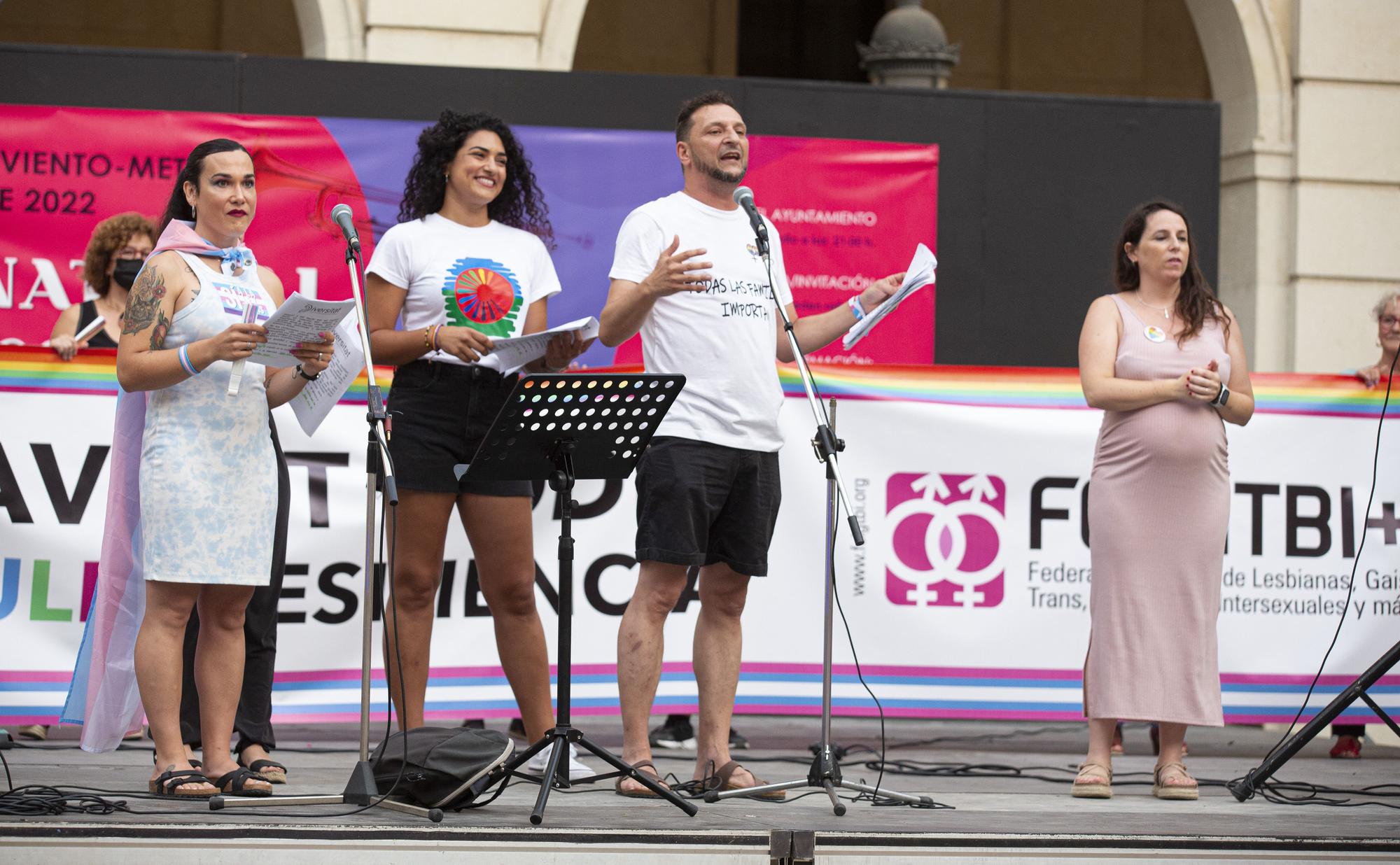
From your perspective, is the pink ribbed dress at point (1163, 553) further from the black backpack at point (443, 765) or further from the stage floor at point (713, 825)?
the black backpack at point (443, 765)

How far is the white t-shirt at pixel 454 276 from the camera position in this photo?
5105mm

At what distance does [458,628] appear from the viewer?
646 centimetres

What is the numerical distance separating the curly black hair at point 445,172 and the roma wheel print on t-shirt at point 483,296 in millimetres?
300

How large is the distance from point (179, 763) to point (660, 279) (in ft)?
6.54

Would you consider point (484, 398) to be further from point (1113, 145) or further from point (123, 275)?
point (1113, 145)

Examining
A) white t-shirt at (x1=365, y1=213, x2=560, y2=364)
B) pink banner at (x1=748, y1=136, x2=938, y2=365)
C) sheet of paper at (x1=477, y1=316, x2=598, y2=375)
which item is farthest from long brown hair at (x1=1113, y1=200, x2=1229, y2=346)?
pink banner at (x1=748, y1=136, x2=938, y2=365)

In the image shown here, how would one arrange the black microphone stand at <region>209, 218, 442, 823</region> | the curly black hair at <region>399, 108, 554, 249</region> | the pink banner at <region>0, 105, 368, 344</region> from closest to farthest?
the black microphone stand at <region>209, 218, 442, 823</region> → the curly black hair at <region>399, 108, 554, 249</region> → the pink banner at <region>0, 105, 368, 344</region>

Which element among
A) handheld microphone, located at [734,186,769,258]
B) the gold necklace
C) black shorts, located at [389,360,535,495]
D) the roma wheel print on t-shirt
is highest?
handheld microphone, located at [734,186,769,258]

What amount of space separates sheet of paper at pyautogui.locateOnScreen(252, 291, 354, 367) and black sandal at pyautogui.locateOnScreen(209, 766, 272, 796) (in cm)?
119

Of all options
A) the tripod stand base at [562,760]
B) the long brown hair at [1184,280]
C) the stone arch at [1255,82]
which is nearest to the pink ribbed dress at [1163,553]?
the long brown hair at [1184,280]

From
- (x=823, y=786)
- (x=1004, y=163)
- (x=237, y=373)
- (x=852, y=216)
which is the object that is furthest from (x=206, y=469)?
(x=1004, y=163)

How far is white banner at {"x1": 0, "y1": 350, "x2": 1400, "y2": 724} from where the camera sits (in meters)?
6.25

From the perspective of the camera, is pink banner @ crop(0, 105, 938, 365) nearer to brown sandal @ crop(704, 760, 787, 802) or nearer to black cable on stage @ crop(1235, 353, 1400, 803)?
black cable on stage @ crop(1235, 353, 1400, 803)

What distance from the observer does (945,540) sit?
22.0ft
